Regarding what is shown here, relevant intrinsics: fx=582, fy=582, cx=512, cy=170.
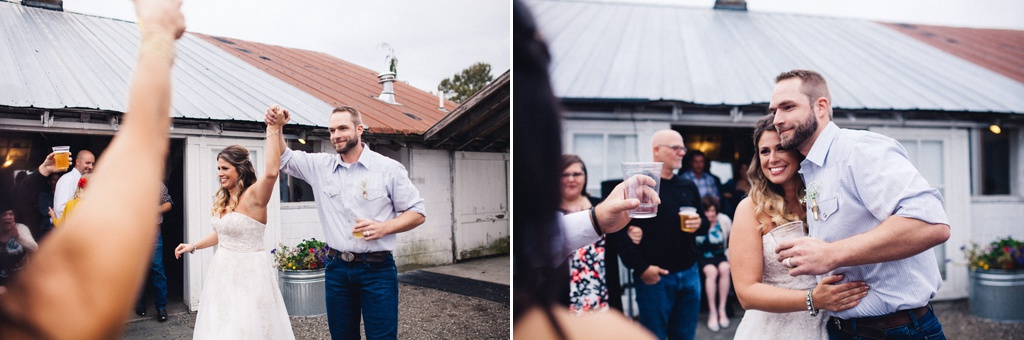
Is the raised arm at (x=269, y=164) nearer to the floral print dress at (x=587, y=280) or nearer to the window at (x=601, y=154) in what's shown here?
the floral print dress at (x=587, y=280)

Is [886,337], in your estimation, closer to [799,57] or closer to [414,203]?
[414,203]

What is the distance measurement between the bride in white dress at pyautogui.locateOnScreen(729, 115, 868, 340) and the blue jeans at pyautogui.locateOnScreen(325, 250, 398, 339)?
1476 millimetres

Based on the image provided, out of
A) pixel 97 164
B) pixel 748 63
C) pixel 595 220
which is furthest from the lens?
pixel 748 63

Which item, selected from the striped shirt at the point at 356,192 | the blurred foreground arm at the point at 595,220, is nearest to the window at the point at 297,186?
the striped shirt at the point at 356,192

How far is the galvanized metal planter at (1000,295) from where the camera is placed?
4.41m

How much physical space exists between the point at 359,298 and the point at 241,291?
0.49 meters

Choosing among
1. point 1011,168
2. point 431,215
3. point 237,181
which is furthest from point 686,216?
point 1011,168

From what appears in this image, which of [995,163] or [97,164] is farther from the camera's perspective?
[995,163]

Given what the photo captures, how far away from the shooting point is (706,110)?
14.8 feet

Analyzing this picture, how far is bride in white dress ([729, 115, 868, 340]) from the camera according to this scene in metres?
2.05

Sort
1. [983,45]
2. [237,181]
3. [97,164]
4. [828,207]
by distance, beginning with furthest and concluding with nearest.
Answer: [983,45] < [237,181] < [828,207] < [97,164]

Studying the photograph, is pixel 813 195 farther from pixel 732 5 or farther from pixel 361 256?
pixel 732 5

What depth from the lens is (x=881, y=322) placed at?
1997mm

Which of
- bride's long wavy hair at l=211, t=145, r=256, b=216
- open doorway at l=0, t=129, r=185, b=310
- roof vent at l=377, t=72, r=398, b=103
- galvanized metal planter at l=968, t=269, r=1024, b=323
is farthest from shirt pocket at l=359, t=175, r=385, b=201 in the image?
galvanized metal planter at l=968, t=269, r=1024, b=323
